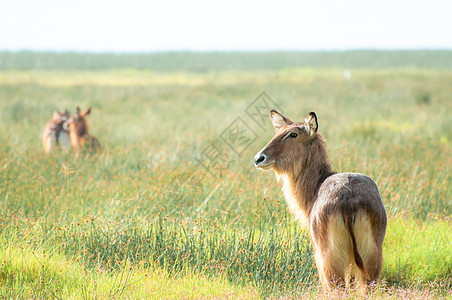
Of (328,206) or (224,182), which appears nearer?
(328,206)

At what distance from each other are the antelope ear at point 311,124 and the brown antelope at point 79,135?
237 inches

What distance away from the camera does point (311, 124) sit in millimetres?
4473

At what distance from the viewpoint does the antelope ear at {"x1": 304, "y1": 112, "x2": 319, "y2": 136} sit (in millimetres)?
4401

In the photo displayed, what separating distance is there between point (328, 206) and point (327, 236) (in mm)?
237

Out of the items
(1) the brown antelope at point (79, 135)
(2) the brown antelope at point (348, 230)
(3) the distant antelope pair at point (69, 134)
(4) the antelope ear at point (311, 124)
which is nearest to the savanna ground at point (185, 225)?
(2) the brown antelope at point (348, 230)

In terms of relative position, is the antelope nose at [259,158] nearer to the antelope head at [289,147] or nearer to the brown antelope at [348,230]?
the antelope head at [289,147]

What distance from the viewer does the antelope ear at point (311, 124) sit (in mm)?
4401

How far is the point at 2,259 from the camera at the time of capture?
4.55 meters

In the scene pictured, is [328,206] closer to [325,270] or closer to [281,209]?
[325,270]

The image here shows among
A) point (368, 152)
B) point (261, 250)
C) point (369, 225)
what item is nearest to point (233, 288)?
point (261, 250)

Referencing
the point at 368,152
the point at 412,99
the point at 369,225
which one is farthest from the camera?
the point at 412,99

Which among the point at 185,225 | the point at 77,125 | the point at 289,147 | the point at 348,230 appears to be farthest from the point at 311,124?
the point at 77,125

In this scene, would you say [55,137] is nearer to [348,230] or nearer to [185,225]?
[185,225]

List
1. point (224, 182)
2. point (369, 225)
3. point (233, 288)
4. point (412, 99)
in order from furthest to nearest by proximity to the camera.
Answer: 1. point (412, 99)
2. point (224, 182)
3. point (233, 288)
4. point (369, 225)
